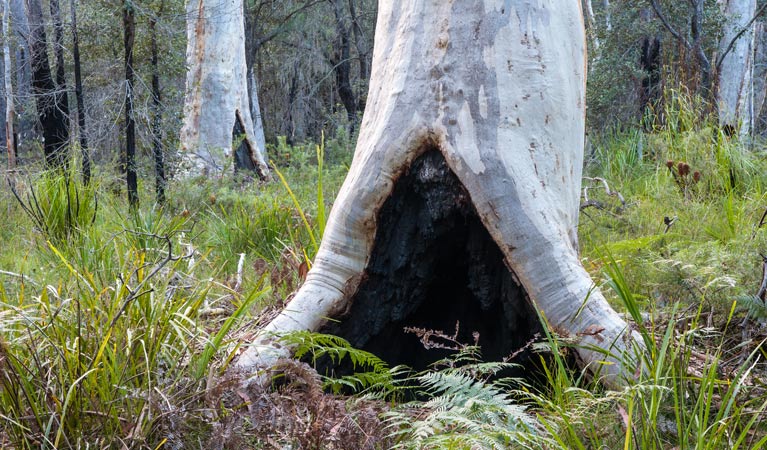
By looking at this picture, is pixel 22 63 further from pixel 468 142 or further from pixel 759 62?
pixel 759 62

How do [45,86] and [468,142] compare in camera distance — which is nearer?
[468,142]

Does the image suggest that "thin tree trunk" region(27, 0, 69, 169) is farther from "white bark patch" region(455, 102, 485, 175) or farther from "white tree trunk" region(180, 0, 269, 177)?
"white bark patch" region(455, 102, 485, 175)

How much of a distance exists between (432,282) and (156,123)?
592cm

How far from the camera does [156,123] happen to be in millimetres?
9016

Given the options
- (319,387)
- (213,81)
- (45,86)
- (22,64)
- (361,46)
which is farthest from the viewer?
(361,46)

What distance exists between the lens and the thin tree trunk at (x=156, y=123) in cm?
870

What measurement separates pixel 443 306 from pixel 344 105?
1828 cm

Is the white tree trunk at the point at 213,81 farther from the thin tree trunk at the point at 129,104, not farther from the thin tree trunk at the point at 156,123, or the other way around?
the thin tree trunk at the point at 129,104

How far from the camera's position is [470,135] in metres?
3.74

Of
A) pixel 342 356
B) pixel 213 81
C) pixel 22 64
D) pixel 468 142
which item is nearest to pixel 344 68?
pixel 213 81

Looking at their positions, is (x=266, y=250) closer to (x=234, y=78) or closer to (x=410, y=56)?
(x=410, y=56)

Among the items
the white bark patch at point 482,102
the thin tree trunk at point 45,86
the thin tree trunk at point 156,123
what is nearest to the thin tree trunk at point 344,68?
the thin tree trunk at point 45,86

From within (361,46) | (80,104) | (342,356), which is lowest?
(342,356)

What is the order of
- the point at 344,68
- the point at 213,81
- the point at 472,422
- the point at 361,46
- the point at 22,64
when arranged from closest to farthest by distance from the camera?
the point at 472,422, the point at 213,81, the point at 22,64, the point at 361,46, the point at 344,68
